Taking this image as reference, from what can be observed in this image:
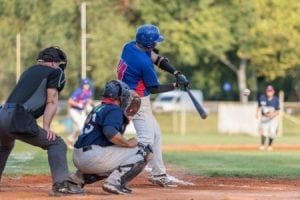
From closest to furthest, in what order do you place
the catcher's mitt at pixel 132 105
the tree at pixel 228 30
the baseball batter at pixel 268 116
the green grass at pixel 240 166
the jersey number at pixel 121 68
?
the catcher's mitt at pixel 132 105 → the jersey number at pixel 121 68 → the green grass at pixel 240 166 → the baseball batter at pixel 268 116 → the tree at pixel 228 30

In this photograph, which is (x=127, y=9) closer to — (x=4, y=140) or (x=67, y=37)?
(x=67, y=37)

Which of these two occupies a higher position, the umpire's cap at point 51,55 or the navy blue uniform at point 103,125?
the umpire's cap at point 51,55

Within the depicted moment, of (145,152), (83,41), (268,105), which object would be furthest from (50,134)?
(83,41)

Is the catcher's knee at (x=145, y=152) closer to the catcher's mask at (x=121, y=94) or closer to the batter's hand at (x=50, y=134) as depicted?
the catcher's mask at (x=121, y=94)

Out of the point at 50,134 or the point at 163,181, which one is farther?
the point at 163,181

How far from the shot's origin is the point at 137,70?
11.7 meters

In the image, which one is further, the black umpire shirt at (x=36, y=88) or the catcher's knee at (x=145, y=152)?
the catcher's knee at (x=145, y=152)

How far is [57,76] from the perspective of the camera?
10250 mm

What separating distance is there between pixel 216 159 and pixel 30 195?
920 cm

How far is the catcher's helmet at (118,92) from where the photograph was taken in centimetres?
1025

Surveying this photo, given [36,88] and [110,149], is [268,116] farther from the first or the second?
[36,88]

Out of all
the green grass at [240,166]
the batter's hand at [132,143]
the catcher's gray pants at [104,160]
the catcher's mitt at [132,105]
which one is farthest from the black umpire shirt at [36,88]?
the green grass at [240,166]

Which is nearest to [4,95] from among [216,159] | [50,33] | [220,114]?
[50,33]

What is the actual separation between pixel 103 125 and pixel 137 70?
1859 mm
